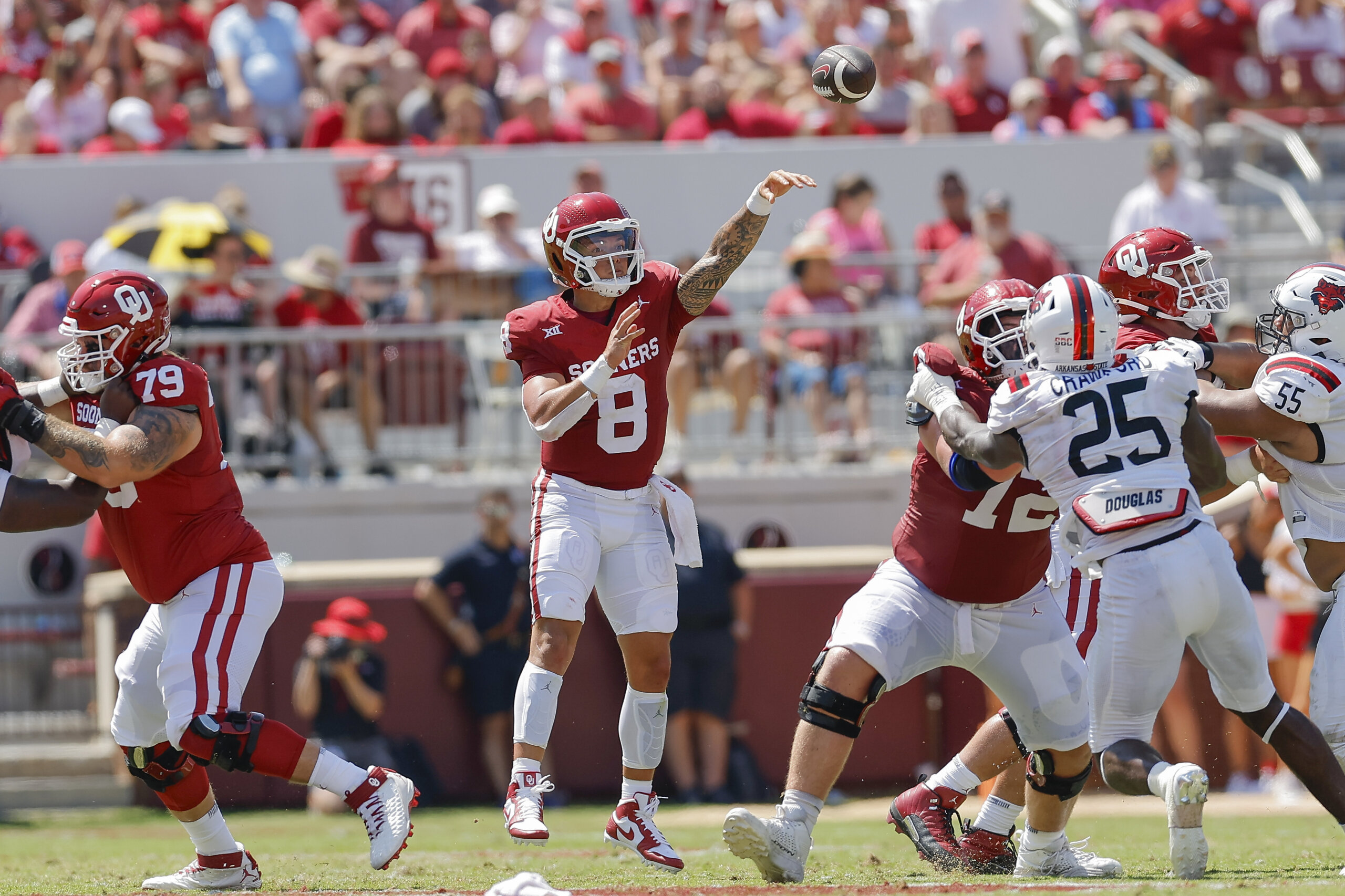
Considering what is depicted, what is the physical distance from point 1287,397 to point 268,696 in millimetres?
7033

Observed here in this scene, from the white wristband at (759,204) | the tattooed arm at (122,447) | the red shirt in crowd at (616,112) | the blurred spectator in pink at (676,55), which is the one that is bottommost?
the tattooed arm at (122,447)

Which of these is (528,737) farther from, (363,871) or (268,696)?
(268,696)

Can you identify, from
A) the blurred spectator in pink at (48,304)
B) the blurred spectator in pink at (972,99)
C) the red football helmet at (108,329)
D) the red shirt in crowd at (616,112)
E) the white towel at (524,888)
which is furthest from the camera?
the blurred spectator in pink at (972,99)

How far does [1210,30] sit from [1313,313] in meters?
10.1

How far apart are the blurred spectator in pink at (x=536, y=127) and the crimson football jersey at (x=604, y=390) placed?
7461 mm

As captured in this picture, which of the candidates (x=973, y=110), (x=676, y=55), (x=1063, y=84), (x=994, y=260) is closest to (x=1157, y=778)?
(x=994, y=260)

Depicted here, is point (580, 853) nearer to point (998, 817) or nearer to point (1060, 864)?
point (998, 817)

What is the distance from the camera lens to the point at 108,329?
6.15m

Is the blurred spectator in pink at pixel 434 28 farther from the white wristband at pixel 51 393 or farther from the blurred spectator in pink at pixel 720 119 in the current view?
the white wristband at pixel 51 393

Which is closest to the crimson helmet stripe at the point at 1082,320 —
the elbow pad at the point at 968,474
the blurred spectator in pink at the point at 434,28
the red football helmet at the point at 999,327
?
the red football helmet at the point at 999,327

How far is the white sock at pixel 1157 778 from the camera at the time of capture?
5.50 meters

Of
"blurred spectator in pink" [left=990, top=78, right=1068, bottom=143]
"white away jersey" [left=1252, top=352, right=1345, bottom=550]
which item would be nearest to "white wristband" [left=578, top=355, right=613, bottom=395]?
→ "white away jersey" [left=1252, top=352, right=1345, bottom=550]

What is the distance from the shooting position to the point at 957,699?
10.9 meters

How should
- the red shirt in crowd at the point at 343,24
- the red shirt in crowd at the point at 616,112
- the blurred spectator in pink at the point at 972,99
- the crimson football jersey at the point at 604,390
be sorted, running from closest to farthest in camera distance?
the crimson football jersey at the point at 604,390, the red shirt in crowd at the point at 616,112, the blurred spectator in pink at the point at 972,99, the red shirt in crowd at the point at 343,24
